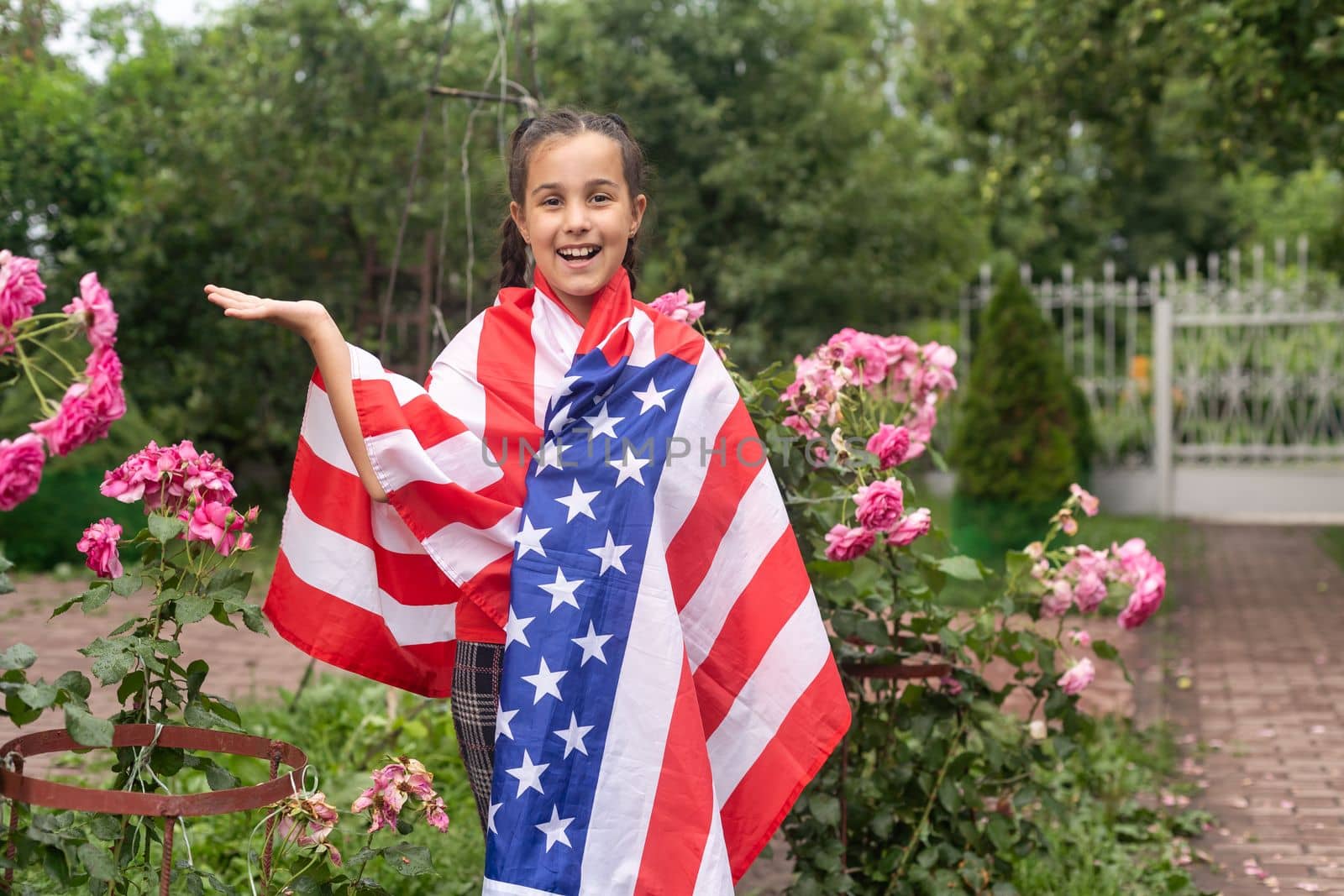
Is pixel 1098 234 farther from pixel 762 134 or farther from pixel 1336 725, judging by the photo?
pixel 1336 725

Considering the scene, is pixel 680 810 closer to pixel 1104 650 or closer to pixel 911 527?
pixel 911 527

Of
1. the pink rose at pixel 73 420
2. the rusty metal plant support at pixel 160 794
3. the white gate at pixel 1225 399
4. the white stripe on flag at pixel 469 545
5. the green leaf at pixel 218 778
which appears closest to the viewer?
the pink rose at pixel 73 420

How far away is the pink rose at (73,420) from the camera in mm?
1543

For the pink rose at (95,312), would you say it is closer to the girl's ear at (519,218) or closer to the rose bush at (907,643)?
the girl's ear at (519,218)

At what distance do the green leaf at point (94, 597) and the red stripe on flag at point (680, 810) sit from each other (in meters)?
0.90

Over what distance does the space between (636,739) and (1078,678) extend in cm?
133

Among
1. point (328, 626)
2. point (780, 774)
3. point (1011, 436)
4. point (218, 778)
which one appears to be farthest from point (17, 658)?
point (1011, 436)

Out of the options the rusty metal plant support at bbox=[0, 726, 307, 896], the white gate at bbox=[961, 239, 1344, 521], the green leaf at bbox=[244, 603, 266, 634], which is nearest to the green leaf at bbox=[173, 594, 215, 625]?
the green leaf at bbox=[244, 603, 266, 634]

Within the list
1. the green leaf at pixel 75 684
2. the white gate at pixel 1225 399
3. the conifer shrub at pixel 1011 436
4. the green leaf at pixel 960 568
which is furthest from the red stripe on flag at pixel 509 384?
the white gate at pixel 1225 399

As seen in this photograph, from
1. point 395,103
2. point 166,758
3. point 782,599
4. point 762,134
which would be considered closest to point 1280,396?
point 762,134

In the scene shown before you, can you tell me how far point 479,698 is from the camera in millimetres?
2156

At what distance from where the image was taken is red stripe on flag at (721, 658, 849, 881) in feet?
7.28

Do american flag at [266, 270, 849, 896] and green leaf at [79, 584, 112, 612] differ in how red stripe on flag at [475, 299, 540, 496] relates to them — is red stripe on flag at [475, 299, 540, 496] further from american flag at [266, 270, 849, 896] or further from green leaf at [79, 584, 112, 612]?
green leaf at [79, 584, 112, 612]

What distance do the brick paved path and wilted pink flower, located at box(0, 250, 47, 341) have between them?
314cm
